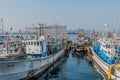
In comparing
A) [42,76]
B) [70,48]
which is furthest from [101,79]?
[70,48]

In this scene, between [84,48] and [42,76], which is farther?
[84,48]

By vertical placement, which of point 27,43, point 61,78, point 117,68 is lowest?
point 61,78

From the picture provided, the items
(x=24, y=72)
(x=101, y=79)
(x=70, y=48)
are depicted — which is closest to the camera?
(x=24, y=72)

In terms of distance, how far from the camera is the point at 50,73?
4553cm

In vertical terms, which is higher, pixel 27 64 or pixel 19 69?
pixel 27 64

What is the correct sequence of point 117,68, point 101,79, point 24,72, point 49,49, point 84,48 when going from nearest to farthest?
point 117,68 < point 24,72 < point 101,79 < point 49,49 < point 84,48

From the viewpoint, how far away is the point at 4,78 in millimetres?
31938

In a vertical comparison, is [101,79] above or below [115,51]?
below

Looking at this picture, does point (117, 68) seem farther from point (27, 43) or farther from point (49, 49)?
point (49, 49)

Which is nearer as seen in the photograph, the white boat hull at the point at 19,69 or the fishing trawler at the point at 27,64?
the white boat hull at the point at 19,69

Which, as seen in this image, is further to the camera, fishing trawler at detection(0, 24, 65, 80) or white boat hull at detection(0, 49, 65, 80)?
fishing trawler at detection(0, 24, 65, 80)

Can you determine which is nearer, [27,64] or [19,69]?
[19,69]

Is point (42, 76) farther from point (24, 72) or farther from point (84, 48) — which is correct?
point (84, 48)

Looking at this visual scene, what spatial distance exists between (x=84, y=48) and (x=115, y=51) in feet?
129
